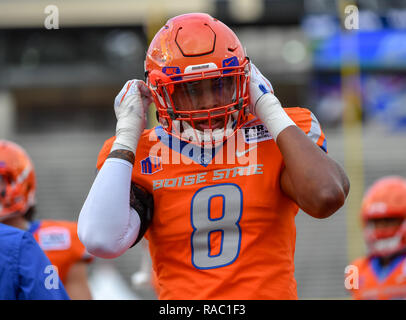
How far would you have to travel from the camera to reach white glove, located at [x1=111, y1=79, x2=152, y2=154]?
2.02 metres

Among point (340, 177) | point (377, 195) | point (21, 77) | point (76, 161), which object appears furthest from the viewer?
point (21, 77)

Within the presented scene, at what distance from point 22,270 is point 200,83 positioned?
79 centimetres

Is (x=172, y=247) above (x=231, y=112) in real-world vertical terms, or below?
below

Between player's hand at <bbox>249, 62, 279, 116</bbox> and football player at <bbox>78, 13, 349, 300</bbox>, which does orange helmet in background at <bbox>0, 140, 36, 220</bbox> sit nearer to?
football player at <bbox>78, 13, 349, 300</bbox>

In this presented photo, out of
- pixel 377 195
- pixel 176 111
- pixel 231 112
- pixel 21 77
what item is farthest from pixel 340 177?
pixel 21 77

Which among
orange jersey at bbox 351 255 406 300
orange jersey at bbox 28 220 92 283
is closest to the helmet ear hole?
orange jersey at bbox 28 220 92 283

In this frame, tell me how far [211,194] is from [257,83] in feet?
1.30

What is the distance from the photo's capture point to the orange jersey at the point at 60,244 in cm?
326

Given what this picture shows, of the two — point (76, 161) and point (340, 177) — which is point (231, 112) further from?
point (76, 161)

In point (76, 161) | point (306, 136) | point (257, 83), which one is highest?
point (76, 161)

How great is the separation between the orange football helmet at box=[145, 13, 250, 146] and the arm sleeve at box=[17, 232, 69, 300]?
57cm

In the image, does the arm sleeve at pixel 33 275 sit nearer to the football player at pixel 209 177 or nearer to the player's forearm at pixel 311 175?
the football player at pixel 209 177

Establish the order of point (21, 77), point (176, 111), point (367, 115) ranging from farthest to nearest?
1. point (21, 77)
2. point (367, 115)
3. point (176, 111)

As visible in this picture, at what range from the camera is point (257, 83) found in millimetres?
2074
